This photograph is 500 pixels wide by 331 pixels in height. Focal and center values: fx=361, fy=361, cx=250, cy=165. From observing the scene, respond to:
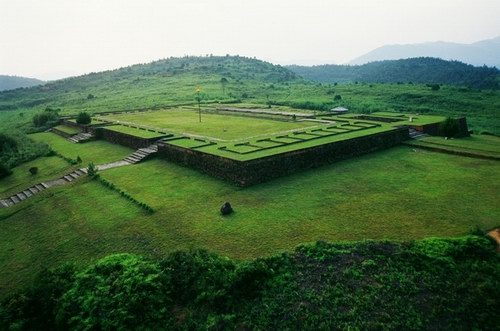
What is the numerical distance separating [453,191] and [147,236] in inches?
389

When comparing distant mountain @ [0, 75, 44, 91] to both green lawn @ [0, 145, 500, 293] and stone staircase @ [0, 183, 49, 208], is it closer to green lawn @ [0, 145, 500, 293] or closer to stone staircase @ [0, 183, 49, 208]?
stone staircase @ [0, 183, 49, 208]

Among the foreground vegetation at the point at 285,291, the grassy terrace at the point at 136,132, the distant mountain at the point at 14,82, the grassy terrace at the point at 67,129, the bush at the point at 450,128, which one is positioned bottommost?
the distant mountain at the point at 14,82

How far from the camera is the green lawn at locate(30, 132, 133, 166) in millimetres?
19672

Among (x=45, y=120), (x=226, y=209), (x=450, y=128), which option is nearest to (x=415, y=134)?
(x=450, y=128)

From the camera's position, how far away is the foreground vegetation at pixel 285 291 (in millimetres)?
6879

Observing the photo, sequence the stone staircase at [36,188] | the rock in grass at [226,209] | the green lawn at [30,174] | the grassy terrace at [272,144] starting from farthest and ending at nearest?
the green lawn at [30,174] < the stone staircase at [36,188] < the grassy terrace at [272,144] < the rock in grass at [226,209]

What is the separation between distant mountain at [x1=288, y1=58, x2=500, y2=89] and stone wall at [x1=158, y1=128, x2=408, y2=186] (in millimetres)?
45992

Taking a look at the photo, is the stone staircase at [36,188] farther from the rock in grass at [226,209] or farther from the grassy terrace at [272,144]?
the rock in grass at [226,209]

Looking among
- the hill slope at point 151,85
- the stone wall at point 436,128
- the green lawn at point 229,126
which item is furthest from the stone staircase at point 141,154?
the hill slope at point 151,85

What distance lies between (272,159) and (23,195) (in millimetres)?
11215

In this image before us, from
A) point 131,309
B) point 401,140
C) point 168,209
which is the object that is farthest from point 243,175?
point 401,140

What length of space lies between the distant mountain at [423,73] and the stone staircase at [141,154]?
52.7m

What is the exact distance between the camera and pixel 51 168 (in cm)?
1950

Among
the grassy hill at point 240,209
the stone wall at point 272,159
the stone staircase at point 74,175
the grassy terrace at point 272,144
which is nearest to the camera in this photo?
the grassy hill at point 240,209
